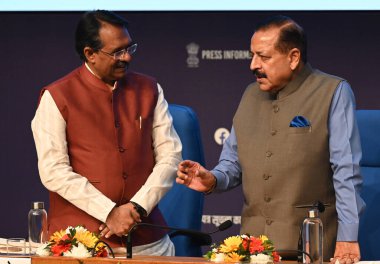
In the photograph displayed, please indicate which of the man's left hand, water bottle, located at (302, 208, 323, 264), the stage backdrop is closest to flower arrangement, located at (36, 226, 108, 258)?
water bottle, located at (302, 208, 323, 264)

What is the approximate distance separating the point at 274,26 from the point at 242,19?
1.80m

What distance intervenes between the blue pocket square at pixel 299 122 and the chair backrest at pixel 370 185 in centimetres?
55

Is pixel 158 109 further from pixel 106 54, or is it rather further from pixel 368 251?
pixel 368 251

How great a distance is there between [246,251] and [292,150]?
29.4 inches

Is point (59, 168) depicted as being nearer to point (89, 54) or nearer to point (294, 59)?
point (89, 54)

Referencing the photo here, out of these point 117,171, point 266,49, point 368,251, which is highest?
point 266,49

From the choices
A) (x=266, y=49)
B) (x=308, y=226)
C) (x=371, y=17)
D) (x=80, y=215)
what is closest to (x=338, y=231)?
(x=308, y=226)

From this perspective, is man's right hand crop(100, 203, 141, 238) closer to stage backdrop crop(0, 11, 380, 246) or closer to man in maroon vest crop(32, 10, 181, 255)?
man in maroon vest crop(32, 10, 181, 255)

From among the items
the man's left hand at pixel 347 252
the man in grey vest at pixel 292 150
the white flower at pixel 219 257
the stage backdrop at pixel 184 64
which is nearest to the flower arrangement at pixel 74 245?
the white flower at pixel 219 257

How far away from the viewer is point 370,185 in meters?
4.45

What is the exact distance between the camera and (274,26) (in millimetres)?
3965

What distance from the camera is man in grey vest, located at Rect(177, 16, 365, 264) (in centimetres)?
385

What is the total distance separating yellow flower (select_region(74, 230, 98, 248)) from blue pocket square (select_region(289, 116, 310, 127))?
93 cm

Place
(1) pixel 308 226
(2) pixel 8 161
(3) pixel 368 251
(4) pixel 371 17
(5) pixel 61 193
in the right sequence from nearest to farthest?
(1) pixel 308 226 < (5) pixel 61 193 < (3) pixel 368 251 < (4) pixel 371 17 < (2) pixel 8 161
